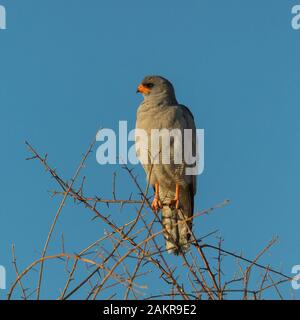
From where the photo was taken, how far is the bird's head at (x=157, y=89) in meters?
7.84

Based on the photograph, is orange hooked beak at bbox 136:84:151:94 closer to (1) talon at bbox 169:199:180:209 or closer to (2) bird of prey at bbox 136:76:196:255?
(2) bird of prey at bbox 136:76:196:255

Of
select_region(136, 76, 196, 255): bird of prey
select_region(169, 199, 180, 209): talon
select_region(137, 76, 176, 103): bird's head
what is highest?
select_region(137, 76, 176, 103): bird's head

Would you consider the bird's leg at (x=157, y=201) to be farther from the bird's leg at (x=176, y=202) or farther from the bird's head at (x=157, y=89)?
the bird's head at (x=157, y=89)

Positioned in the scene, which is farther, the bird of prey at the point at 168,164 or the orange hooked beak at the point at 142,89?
the orange hooked beak at the point at 142,89

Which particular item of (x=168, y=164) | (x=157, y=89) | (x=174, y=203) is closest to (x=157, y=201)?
(x=174, y=203)

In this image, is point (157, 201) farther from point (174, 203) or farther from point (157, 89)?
point (157, 89)

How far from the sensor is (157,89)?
313 inches

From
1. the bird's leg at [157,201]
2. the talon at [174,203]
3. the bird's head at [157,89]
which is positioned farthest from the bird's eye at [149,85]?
the talon at [174,203]

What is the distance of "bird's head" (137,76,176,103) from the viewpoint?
7.84 meters

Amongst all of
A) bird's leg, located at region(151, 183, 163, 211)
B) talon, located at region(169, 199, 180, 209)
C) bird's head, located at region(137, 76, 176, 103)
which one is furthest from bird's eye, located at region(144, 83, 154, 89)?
talon, located at region(169, 199, 180, 209)

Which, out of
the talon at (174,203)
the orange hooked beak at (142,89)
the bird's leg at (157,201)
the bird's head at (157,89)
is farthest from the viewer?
the orange hooked beak at (142,89)

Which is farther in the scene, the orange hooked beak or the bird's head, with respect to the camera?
the orange hooked beak
